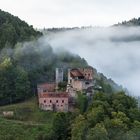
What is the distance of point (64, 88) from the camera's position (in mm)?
107750

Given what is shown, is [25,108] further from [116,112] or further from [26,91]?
[116,112]

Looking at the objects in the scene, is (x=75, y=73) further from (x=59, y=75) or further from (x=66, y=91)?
(x=66, y=91)

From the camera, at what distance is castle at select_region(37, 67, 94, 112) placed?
334ft

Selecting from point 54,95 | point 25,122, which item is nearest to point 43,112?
point 54,95

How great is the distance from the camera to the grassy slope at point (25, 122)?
9375 cm

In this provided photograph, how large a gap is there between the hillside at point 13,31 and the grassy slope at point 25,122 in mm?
21644

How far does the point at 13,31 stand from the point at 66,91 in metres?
26.0

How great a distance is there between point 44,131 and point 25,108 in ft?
32.5

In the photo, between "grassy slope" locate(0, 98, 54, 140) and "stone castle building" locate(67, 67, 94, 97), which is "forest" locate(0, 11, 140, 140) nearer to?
"grassy slope" locate(0, 98, 54, 140)

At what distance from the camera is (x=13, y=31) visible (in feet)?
414

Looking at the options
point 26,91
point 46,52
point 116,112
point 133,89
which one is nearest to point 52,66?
point 46,52

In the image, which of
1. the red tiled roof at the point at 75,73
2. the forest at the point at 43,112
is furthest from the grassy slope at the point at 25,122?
the red tiled roof at the point at 75,73

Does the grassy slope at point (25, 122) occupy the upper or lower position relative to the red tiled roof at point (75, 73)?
lower

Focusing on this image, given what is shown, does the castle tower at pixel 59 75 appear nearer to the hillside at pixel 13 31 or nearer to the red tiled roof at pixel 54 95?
the red tiled roof at pixel 54 95
